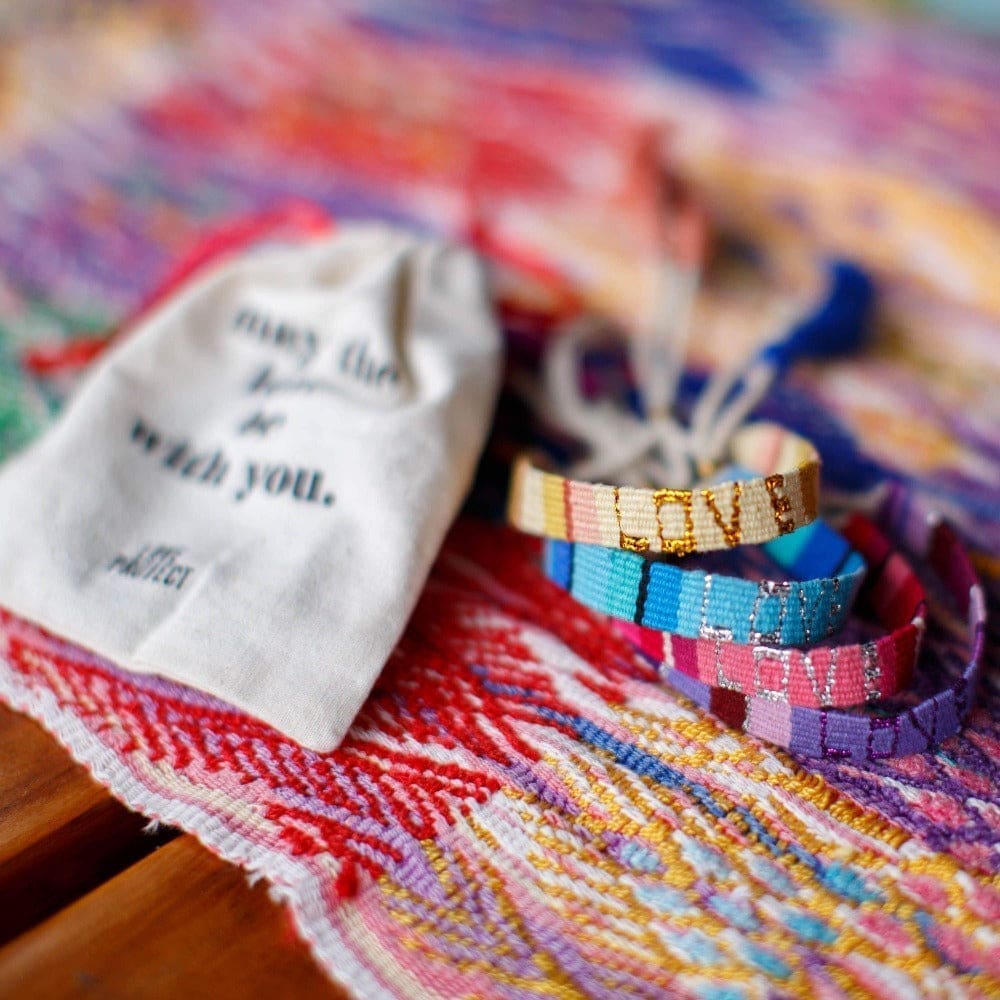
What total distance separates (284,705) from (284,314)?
36 centimetres

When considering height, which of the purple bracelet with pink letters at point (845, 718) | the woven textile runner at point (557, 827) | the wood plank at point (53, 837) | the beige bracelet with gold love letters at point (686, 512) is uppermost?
the beige bracelet with gold love letters at point (686, 512)

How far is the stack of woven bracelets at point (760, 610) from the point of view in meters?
0.58

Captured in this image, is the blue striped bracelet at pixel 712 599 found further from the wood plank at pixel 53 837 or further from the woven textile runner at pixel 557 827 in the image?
the wood plank at pixel 53 837

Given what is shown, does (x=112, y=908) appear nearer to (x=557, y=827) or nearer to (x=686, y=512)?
(x=557, y=827)

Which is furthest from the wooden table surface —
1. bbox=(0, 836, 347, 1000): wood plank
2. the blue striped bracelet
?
the blue striped bracelet

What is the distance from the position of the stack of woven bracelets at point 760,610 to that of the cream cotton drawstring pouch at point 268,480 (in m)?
0.11

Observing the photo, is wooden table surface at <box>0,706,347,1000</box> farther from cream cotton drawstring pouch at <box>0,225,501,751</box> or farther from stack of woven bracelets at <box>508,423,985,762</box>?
stack of woven bracelets at <box>508,423,985,762</box>

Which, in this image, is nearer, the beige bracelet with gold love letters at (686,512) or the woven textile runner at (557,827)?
the woven textile runner at (557,827)

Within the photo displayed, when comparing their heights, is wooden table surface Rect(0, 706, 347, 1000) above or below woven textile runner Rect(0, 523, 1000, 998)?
below

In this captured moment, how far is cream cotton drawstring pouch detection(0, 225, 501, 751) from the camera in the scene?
59 centimetres

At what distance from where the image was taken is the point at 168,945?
0.49 meters

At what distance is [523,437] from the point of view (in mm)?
842

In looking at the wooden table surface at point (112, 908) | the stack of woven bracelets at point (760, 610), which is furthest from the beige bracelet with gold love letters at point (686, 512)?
the wooden table surface at point (112, 908)

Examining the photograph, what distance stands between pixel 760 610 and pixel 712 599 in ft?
0.09
